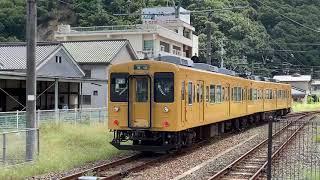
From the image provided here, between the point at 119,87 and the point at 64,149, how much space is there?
2410mm

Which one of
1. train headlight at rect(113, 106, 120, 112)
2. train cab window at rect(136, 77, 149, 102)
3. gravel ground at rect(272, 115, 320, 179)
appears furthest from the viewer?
train headlight at rect(113, 106, 120, 112)

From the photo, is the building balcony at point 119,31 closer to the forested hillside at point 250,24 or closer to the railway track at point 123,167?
the forested hillside at point 250,24

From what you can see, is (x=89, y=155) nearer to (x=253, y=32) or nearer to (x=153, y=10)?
(x=153, y=10)

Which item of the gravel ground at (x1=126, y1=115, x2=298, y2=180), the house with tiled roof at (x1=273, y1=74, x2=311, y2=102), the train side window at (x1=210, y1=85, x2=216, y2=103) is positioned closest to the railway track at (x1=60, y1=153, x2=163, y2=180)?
the gravel ground at (x1=126, y1=115, x2=298, y2=180)

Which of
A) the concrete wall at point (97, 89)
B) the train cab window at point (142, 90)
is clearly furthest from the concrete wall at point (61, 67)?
the train cab window at point (142, 90)

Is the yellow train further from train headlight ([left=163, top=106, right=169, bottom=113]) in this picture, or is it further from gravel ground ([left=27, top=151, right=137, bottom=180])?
gravel ground ([left=27, top=151, right=137, bottom=180])

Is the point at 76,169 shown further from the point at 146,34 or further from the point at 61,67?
the point at 146,34

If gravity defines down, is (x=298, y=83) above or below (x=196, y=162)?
above

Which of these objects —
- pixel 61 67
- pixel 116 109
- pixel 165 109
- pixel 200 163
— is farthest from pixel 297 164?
pixel 61 67

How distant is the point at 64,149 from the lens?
15.2 m

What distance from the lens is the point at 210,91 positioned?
1819cm

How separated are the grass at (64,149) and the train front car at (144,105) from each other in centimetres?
112

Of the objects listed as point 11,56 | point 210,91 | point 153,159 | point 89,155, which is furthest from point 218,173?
point 11,56

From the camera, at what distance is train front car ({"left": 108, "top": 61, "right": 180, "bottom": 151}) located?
47.5 ft
